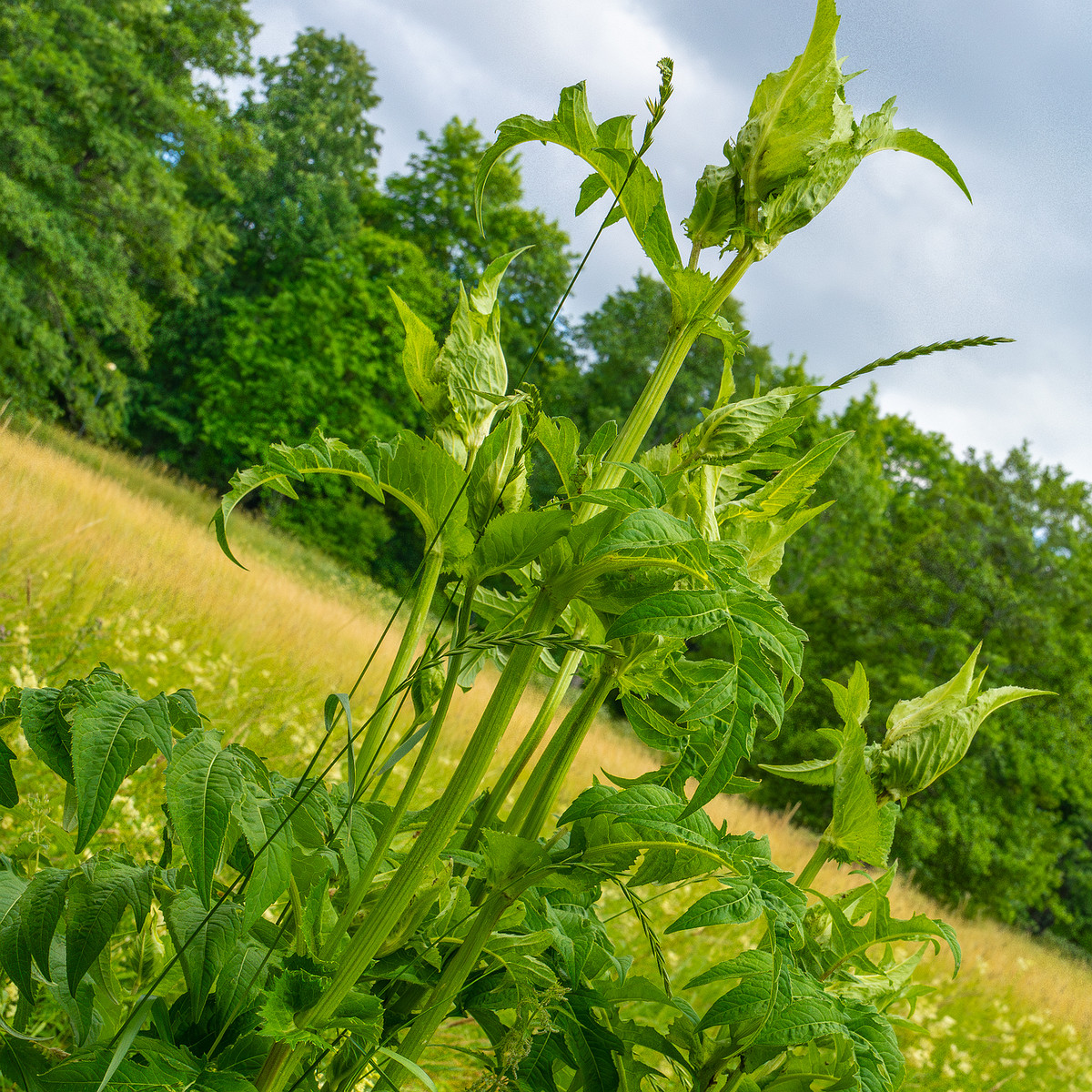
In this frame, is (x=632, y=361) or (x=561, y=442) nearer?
(x=561, y=442)

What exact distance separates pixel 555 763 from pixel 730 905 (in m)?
0.19

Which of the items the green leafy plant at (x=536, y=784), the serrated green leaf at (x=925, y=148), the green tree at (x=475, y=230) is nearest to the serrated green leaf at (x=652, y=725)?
the green leafy plant at (x=536, y=784)

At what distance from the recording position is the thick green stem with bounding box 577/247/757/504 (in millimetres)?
731

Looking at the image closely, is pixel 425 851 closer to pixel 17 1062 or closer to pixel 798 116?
pixel 17 1062

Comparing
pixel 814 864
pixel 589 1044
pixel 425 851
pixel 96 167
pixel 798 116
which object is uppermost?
pixel 96 167

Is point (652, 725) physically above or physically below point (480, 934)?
above

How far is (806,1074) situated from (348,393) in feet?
67.2

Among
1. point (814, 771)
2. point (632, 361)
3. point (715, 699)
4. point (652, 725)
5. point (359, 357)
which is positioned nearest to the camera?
point (715, 699)

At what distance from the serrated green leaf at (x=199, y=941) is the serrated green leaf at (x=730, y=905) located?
0.37 m

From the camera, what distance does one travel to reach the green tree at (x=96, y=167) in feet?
47.4

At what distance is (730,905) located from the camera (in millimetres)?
706

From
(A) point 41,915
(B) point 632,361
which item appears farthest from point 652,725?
(B) point 632,361

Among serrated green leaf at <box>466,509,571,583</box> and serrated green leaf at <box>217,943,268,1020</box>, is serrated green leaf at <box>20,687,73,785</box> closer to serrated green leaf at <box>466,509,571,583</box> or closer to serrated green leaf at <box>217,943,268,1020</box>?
serrated green leaf at <box>217,943,268,1020</box>

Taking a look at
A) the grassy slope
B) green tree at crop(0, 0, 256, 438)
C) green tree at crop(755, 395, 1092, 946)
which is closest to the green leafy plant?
the grassy slope
